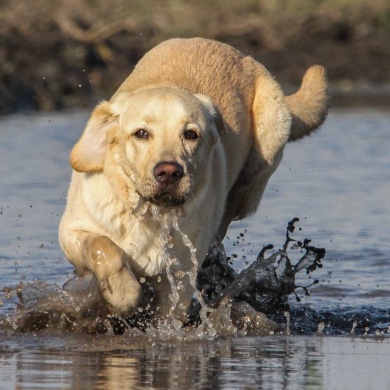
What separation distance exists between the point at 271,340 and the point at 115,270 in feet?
3.16

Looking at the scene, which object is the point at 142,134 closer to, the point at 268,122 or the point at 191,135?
the point at 191,135

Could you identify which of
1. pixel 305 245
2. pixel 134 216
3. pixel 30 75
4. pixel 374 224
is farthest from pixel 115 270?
pixel 30 75

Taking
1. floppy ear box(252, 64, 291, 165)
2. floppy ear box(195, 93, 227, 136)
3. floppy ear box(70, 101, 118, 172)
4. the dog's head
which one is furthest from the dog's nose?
floppy ear box(252, 64, 291, 165)

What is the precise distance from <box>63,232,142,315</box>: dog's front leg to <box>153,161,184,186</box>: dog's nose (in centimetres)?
56

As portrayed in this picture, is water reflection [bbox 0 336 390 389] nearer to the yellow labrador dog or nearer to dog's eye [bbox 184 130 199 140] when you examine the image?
the yellow labrador dog

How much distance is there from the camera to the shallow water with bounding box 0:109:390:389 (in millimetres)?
5473

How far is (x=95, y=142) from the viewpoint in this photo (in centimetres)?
641

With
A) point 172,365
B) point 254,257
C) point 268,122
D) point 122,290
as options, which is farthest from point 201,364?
point 254,257

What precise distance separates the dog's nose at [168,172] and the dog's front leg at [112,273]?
563 mm

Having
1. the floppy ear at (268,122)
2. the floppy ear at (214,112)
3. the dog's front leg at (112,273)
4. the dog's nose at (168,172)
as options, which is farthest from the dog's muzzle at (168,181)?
the floppy ear at (268,122)

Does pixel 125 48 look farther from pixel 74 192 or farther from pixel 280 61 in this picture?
pixel 74 192

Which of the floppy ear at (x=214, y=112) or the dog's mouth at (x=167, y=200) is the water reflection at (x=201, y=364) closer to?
the dog's mouth at (x=167, y=200)

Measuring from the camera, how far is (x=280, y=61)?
860 inches

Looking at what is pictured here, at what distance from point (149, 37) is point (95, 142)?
15383 mm
